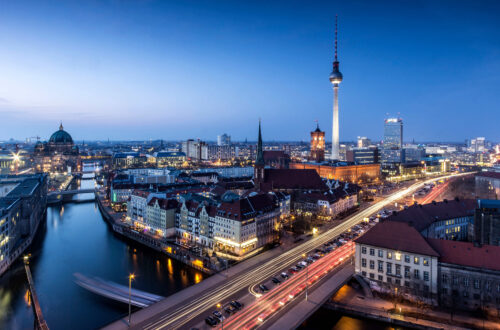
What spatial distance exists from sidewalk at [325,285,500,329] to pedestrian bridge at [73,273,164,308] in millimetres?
19040

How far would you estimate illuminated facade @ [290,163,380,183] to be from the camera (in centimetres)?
11419

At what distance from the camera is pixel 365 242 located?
33375mm

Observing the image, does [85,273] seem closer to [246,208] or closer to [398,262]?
[246,208]

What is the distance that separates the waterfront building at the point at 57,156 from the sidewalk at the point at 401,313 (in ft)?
521

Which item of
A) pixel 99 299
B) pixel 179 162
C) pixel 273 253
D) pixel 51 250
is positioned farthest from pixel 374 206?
pixel 179 162

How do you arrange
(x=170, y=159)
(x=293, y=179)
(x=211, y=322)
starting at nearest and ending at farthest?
1. (x=211, y=322)
2. (x=293, y=179)
3. (x=170, y=159)

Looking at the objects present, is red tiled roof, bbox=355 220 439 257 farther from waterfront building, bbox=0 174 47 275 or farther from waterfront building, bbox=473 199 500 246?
waterfront building, bbox=0 174 47 275

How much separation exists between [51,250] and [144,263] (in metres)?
18.5

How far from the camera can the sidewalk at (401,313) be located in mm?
26016

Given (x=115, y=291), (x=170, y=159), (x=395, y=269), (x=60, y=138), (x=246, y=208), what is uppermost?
(x=60, y=138)

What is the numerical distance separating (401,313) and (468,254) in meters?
8.76

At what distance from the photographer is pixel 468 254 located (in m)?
29.1

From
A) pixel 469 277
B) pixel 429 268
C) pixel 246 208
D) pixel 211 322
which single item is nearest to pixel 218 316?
pixel 211 322

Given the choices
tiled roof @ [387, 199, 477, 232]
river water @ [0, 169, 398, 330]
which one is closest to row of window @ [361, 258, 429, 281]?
river water @ [0, 169, 398, 330]
